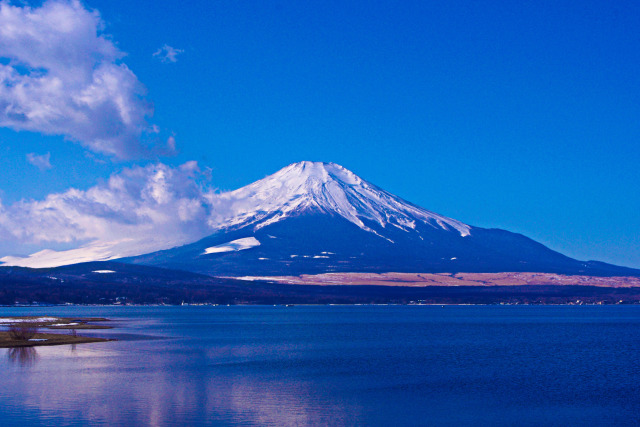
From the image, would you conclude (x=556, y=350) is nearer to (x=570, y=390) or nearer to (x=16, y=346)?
(x=570, y=390)

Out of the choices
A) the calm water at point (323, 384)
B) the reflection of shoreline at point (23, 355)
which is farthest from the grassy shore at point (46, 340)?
the calm water at point (323, 384)

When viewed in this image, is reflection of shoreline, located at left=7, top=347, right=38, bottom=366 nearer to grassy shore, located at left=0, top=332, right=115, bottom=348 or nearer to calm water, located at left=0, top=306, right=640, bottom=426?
calm water, located at left=0, top=306, right=640, bottom=426

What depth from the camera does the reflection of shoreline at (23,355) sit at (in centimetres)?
4966

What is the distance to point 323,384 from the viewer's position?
4094 centimetres

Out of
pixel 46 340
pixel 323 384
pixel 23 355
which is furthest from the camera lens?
pixel 46 340

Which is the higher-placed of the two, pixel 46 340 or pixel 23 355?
pixel 46 340

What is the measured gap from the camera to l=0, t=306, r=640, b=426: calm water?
102ft

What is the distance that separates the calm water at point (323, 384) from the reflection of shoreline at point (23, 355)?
14 centimetres

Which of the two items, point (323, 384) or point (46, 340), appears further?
point (46, 340)

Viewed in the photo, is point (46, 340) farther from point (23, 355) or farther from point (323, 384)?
point (323, 384)

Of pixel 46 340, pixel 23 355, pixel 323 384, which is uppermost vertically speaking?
pixel 46 340

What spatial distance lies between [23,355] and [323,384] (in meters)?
25.8

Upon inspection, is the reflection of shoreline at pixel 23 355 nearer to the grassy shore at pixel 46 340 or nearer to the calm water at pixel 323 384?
the calm water at pixel 323 384

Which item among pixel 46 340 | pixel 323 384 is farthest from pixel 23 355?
pixel 323 384
